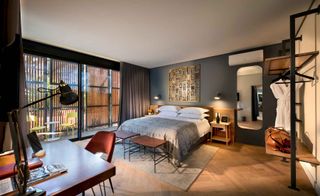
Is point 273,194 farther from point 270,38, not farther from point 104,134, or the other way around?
point 270,38

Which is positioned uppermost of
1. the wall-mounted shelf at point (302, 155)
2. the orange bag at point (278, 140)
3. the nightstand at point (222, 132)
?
the orange bag at point (278, 140)

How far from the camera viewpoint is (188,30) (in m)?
2.60

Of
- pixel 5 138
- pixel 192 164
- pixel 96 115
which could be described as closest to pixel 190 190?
pixel 192 164

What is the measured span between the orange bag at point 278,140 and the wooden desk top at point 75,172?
2212mm

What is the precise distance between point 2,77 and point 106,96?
3760 mm

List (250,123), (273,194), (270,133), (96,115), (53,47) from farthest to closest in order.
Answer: (96,115), (250,123), (53,47), (270,133), (273,194)

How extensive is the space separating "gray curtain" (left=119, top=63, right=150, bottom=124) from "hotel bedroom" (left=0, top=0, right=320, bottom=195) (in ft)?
0.19

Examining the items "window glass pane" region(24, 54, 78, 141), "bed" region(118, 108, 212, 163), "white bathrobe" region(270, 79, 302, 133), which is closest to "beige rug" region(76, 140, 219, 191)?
"bed" region(118, 108, 212, 163)

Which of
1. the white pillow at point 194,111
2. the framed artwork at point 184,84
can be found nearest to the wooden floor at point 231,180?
the white pillow at point 194,111

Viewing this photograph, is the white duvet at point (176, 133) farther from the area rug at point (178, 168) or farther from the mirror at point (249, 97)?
the mirror at point (249, 97)

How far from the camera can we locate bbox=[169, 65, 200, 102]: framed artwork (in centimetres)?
450

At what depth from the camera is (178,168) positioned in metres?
2.48

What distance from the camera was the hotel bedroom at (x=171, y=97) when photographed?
129 centimetres

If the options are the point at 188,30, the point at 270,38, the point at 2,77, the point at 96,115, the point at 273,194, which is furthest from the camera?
the point at 96,115
